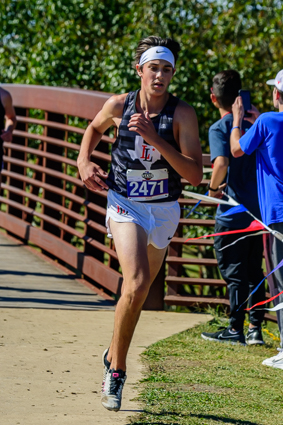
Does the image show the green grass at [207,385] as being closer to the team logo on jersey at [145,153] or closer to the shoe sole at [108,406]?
the shoe sole at [108,406]

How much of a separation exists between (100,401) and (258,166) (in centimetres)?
185

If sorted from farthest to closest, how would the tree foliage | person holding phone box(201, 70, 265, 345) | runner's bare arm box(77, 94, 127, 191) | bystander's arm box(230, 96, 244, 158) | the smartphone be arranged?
the tree foliage, person holding phone box(201, 70, 265, 345), the smartphone, bystander's arm box(230, 96, 244, 158), runner's bare arm box(77, 94, 127, 191)

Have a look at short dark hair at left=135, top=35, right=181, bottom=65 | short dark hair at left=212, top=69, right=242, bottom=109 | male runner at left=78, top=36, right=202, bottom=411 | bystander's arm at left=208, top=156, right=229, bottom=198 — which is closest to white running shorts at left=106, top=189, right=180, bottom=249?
male runner at left=78, top=36, right=202, bottom=411

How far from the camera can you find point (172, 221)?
13.6 feet

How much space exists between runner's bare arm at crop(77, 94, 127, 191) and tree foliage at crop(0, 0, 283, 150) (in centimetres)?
653

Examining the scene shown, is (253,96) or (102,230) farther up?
(253,96)

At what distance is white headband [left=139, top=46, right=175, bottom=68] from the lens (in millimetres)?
4109

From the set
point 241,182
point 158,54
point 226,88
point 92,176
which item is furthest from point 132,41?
point 92,176

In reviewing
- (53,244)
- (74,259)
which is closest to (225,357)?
(74,259)

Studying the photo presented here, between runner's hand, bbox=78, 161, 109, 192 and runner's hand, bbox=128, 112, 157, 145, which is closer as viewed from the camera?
runner's hand, bbox=128, 112, 157, 145

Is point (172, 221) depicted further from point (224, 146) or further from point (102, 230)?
point (102, 230)

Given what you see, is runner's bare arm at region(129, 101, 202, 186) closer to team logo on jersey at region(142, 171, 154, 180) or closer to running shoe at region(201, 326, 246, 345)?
team logo on jersey at region(142, 171, 154, 180)

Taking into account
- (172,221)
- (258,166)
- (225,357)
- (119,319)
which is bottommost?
(225,357)

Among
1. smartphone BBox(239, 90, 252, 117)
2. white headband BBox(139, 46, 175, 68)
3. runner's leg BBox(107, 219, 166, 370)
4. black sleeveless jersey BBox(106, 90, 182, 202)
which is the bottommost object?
runner's leg BBox(107, 219, 166, 370)
